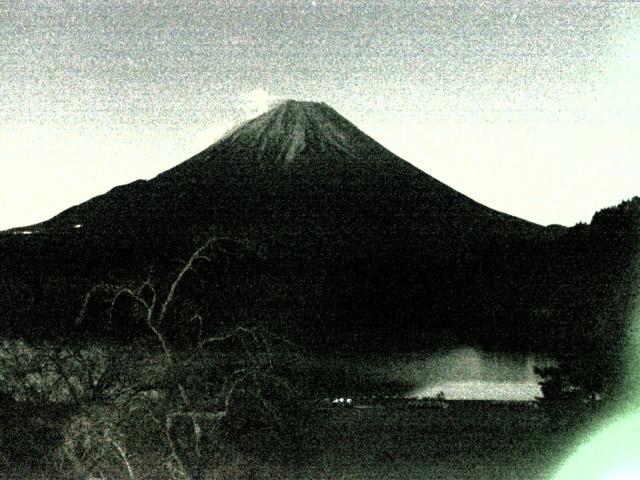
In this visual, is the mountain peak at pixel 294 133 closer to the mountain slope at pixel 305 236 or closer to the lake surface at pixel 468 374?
the mountain slope at pixel 305 236

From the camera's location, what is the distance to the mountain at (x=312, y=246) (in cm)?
2825

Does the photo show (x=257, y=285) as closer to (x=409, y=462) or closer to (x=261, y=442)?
(x=409, y=462)

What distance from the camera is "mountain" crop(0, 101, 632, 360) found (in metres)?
28.2

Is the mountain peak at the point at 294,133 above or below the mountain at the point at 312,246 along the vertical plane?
above

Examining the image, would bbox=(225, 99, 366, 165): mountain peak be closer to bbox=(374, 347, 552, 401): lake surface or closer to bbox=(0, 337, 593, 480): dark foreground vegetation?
bbox=(374, 347, 552, 401): lake surface

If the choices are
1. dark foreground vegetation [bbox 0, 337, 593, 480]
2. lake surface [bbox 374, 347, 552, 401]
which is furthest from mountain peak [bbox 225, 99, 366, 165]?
dark foreground vegetation [bbox 0, 337, 593, 480]

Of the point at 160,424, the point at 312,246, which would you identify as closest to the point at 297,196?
the point at 312,246

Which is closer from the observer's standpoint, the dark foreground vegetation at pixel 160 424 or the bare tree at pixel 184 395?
the bare tree at pixel 184 395

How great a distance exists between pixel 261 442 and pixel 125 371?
213cm

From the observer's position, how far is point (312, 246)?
7306cm

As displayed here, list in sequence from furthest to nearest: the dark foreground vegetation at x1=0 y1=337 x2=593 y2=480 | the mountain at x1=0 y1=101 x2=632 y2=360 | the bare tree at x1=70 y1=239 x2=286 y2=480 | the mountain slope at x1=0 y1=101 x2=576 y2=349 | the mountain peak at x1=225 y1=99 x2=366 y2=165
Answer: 1. the mountain peak at x1=225 y1=99 x2=366 y2=165
2. the mountain slope at x1=0 y1=101 x2=576 y2=349
3. the mountain at x1=0 y1=101 x2=632 y2=360
4. the dark foreground vegetation at x1=0 y1=337 x2=593 y2=480
5. the bare tree at x1=70 y1=239 x2=286 y2=480

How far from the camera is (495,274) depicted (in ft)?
101

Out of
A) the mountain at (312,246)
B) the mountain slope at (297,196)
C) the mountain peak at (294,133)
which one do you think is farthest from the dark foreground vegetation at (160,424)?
the mountain peak at (294,133)

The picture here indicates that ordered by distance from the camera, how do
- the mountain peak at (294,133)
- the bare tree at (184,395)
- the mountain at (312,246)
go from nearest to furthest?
the bare tree at (184,395) → the mountain at (312,246) → the mountain peak at (294,133)
